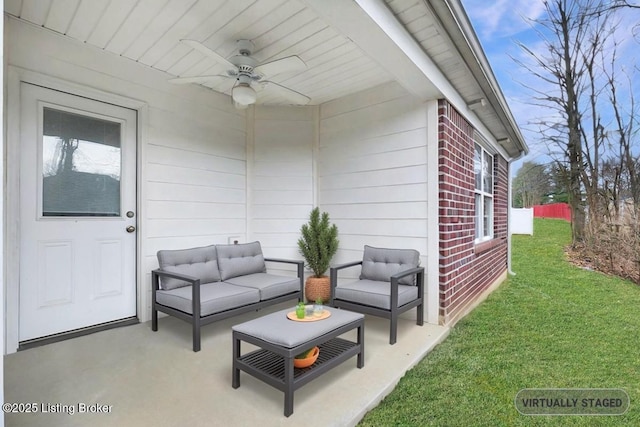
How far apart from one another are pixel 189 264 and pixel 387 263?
2.16m

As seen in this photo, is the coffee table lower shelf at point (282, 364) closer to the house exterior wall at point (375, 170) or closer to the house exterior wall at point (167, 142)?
the house exterior wall at point (375, 170)

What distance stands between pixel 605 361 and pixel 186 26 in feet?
15.2

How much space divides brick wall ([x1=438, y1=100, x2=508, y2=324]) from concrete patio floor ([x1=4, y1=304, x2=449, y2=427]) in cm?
85

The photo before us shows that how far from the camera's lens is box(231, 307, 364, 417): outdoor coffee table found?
6.45 ft

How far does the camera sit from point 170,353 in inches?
109

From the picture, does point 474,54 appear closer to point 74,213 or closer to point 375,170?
point 375,170

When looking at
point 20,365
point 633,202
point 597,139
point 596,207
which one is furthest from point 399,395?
point 597,139

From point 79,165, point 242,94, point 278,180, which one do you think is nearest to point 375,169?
point 278,180

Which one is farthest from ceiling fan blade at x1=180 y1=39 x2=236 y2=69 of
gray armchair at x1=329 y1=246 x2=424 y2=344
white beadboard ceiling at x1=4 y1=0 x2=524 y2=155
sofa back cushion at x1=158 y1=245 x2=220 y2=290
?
gray armchair at x1=329 y1=246 x2=424 y2=344

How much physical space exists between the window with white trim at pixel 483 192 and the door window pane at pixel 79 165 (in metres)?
4.69

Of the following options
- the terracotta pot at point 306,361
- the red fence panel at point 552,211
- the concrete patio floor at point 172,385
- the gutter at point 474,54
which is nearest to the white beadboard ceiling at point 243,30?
the gutter at point 474,54

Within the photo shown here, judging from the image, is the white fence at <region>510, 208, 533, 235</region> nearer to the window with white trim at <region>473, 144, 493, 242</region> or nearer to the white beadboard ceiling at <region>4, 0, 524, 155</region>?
the window with white trim at <region>473, 144, 493, 242</region>

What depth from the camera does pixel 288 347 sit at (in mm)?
1962

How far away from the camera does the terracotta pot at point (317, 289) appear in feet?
14.0
